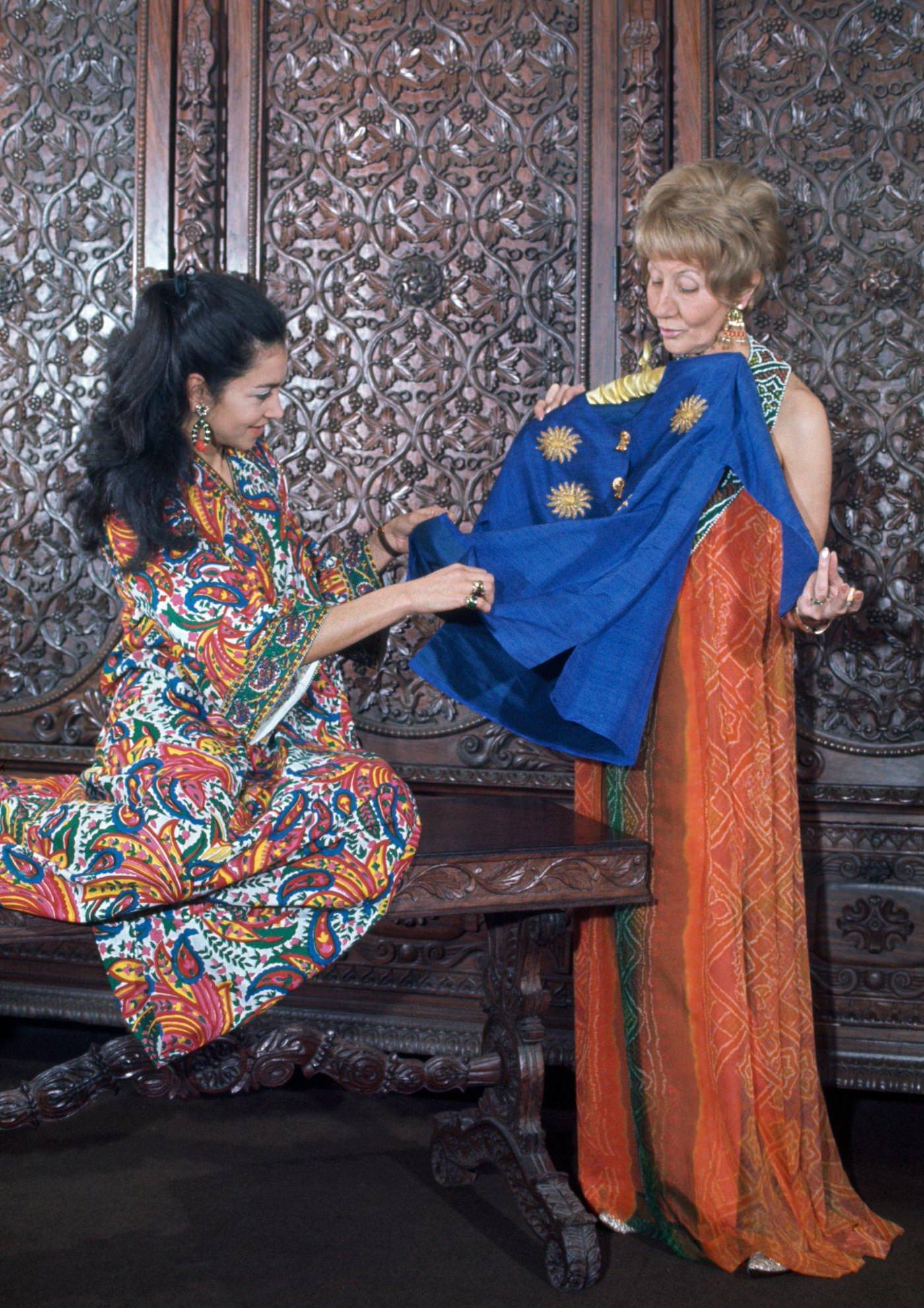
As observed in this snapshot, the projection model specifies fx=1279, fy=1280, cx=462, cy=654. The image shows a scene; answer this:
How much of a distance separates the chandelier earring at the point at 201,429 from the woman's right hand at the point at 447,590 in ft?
1.54

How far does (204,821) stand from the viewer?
2.08 metres

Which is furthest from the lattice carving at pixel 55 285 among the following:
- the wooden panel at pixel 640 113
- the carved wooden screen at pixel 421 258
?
the wooden panel at pixel 640 113

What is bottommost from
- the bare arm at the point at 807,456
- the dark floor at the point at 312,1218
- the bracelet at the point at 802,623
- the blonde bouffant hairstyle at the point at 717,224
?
the dark floor at the point at 312,1218

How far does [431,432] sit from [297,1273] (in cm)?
202

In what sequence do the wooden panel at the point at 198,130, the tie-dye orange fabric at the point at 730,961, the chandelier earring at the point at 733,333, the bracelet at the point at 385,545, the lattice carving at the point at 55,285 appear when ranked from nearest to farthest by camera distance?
1. the tie-dye orange fabric at the point at 730,961
2. the chandelier earring at the point at 733,333
3. the bracelet at the point at 385,545
4. the wooden panel at the point at 198,130
5. the lattice carving at the point at 55,285

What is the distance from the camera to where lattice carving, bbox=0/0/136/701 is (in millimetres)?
3512

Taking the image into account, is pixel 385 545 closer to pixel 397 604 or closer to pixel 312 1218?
pixel 397 604

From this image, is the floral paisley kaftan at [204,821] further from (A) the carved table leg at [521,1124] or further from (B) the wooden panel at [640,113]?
(B) the wooden panel at [640,113]

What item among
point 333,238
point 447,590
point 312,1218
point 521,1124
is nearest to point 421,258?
point 333,238

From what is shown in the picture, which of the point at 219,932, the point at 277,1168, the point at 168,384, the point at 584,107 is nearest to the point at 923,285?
the point at 584,107

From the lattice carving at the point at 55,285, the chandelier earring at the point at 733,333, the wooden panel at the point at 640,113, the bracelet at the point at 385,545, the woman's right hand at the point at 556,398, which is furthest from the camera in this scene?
the lattice carving at the point at 55,285

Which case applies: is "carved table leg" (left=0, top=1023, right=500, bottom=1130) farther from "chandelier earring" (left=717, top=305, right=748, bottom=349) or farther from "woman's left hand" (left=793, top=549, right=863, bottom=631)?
"chandelier earring" (left=717, top=305, right=748, bottom=349)

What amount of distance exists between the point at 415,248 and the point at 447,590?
1518 millimetres

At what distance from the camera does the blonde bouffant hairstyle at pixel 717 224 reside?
223cm
